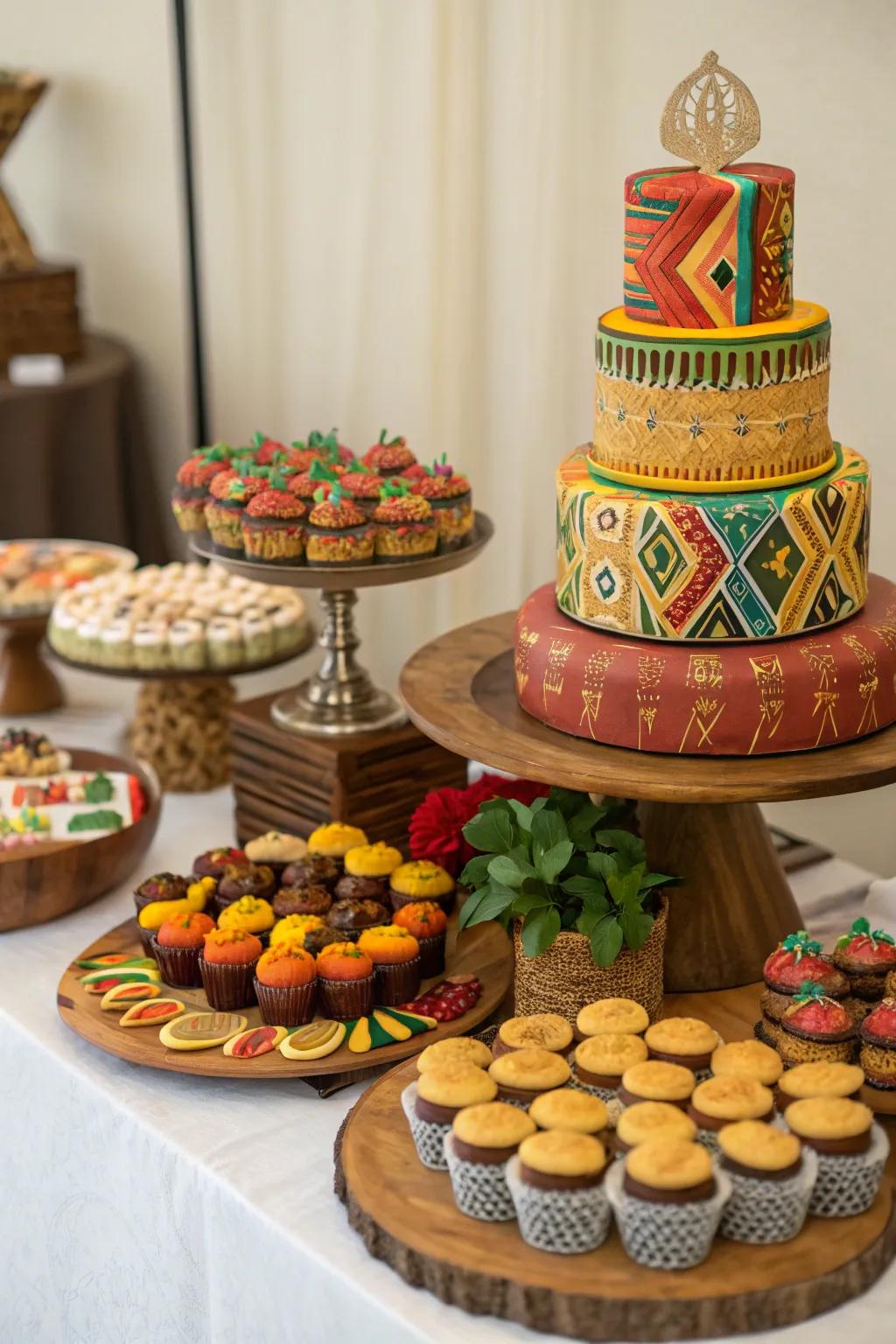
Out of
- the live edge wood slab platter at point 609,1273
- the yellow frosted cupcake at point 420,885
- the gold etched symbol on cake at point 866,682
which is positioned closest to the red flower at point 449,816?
the yellow frosted cupcake at point 420,885

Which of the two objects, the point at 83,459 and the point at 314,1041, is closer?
the point at 314,1041

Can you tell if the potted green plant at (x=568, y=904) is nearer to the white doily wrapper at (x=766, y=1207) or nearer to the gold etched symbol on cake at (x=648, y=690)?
the gold etched symbol on cake at (x=648, y=690)

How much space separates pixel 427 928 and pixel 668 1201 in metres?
0.49

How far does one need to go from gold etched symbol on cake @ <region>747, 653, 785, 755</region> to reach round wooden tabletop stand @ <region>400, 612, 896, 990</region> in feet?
0.09

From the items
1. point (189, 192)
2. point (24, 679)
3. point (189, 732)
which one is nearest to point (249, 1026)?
point (189, 732)

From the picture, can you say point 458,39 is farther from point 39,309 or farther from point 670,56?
point 39,309

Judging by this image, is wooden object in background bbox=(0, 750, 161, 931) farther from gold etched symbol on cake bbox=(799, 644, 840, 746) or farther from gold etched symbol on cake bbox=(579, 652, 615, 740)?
gold etched symbol on cake bbox=(799, 644, 840, 746)

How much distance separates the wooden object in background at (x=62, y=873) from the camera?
1689mm

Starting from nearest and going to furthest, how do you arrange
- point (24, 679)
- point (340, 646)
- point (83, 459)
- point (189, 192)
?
1. point (340, 646)
2. point (24, 679)
3. point (189, 192)
4. point (83, 459)

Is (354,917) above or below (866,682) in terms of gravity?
below

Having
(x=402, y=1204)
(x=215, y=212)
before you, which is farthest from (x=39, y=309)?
(x=402, y=1204)

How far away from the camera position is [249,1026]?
1.46m

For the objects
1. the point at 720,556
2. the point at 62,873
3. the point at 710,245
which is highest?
the point at 710,245

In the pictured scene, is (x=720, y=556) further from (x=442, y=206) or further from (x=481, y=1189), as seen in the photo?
(x=442, y=206)
